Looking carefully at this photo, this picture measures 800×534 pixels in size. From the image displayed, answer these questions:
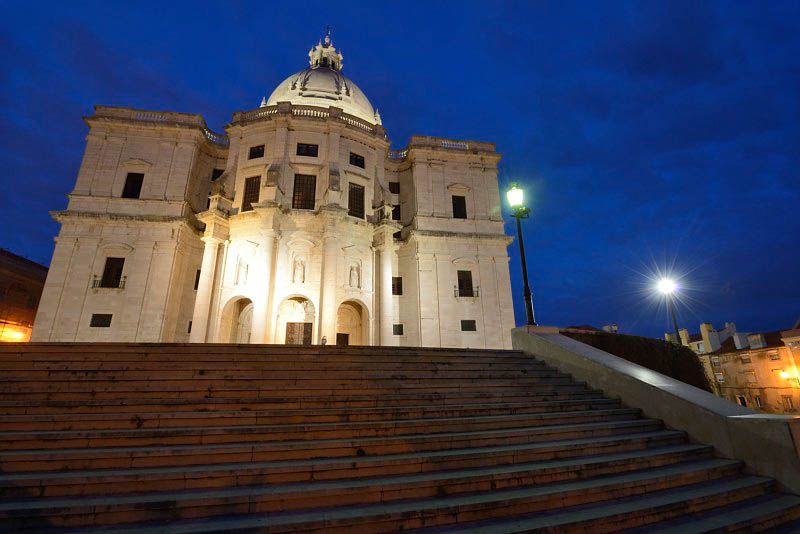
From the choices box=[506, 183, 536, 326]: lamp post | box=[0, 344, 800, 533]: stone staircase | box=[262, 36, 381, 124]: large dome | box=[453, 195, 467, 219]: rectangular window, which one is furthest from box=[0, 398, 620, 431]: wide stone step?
box=[262, 36, 381, 124]: large dome

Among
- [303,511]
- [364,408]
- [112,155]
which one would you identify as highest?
[112,155]

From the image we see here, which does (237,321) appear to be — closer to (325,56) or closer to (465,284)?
(465,284)

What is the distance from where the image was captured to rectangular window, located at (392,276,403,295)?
27.0 metres

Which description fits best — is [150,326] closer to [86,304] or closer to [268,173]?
[86,304]

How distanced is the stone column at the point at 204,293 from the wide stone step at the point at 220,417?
1577cm

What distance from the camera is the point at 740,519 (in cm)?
477

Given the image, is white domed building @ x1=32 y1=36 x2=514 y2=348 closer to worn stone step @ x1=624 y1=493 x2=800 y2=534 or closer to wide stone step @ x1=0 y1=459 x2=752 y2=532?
wide stone step @ x1=0 y1=459 x2=752 y2=532

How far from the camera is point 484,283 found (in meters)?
26.3

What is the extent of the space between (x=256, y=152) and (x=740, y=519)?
2838 cm

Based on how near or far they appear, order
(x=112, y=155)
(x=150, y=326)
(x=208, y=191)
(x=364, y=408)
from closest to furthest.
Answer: (x=364, y=408) < (x=150, y=326) < (x=112, y=155) < (x=208, y=191)

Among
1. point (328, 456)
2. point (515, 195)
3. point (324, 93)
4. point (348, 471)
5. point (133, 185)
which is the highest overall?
point (324, 93)

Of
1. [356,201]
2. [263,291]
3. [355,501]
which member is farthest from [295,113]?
[355,501]

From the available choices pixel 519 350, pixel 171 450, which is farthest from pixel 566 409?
pixel 171 450

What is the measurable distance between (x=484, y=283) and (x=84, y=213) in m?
26.7
